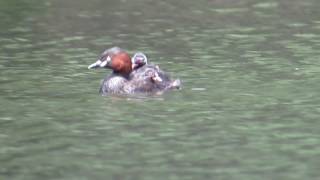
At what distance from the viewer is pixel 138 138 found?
40.1 ft

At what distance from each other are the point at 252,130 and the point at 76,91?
321 cm

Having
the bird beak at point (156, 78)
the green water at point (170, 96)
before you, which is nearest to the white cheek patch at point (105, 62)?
the green water at point (170, 96)

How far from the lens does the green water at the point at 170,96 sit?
1116 centimetres

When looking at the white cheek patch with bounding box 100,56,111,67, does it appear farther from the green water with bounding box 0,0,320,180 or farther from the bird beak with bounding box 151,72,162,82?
the bird beak with bounding box 151,72,162,82

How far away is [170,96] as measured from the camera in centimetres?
1466

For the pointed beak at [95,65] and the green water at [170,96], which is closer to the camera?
the green water at [170,96]

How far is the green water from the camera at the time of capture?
11164 millimetres

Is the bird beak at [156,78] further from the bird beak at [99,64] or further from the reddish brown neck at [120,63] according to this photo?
the bird beak at [99,64]

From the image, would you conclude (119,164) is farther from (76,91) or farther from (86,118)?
(76,91)

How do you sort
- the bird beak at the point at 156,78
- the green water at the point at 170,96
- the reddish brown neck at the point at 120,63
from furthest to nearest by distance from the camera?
the reddish brown neck at the point at 120,63 → the bird beak at the point at 156,78 → the green water at the point at 170,96

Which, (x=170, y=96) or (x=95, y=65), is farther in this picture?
(x=95, y=65)

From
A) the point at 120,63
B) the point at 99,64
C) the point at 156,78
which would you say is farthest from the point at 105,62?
the point at 156,78

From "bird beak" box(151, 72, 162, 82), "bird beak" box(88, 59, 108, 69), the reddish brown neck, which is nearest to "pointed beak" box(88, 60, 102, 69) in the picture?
"bird beak" box(88, 59, 108, 69)

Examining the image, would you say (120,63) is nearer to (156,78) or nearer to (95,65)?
(95,65)
